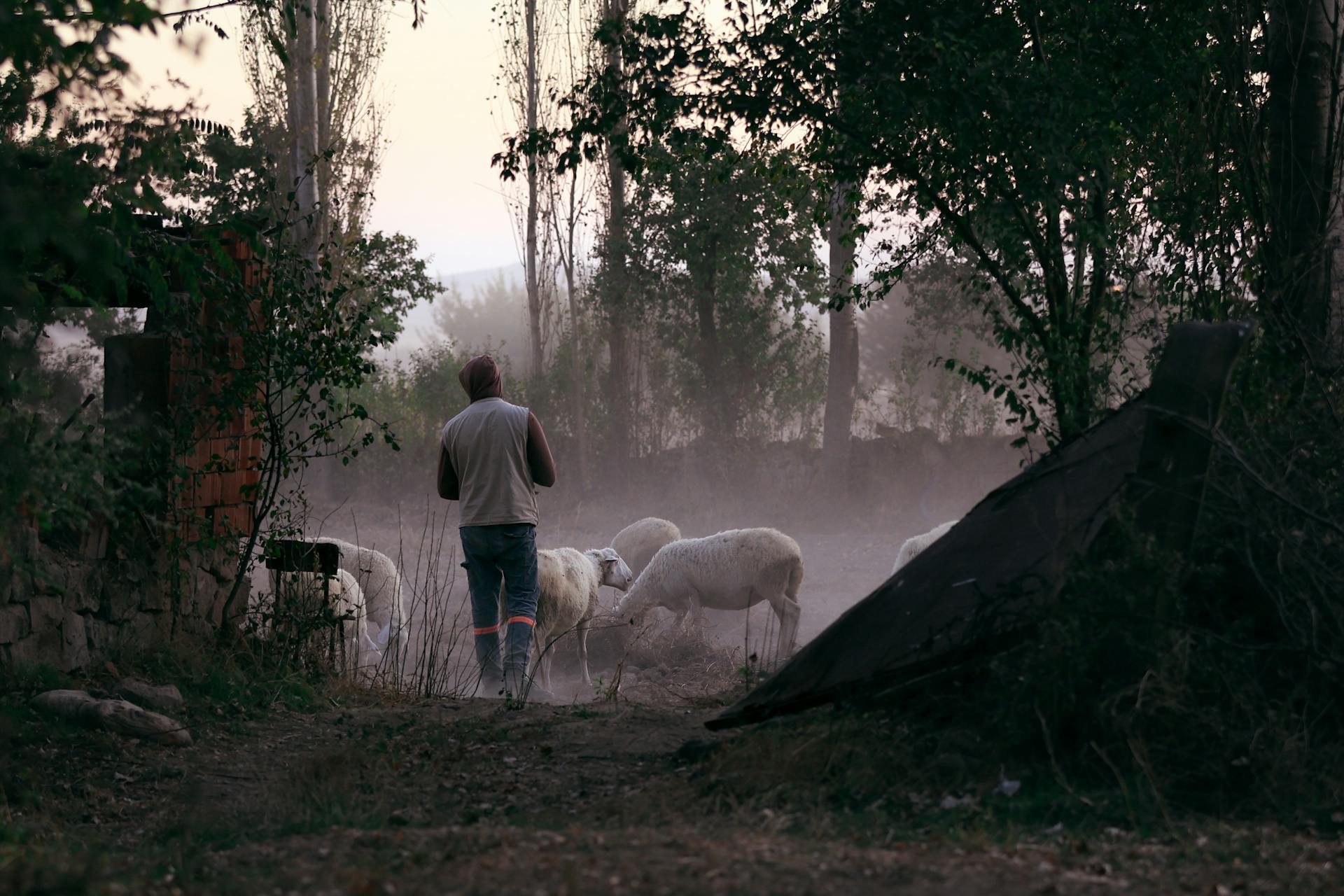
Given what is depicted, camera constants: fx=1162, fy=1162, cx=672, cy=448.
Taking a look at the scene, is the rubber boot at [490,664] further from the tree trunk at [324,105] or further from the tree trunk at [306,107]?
the tree trunk at [324,105]

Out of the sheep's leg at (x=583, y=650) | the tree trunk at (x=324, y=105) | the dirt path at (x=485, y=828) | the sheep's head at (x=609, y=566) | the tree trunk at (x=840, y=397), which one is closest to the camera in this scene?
the dirt path at (x=485, y=828)

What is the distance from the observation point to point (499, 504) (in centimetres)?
732

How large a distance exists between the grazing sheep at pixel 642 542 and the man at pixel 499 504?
26.6 ft

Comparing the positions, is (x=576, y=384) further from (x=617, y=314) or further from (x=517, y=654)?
(x=517, y=654)

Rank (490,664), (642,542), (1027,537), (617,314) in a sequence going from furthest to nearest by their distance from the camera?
(617,314) < (642,542) < (490,664) < (1027,537)

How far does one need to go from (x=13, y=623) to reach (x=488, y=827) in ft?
11.2

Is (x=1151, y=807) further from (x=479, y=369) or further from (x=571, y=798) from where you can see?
(x=479, y=369)

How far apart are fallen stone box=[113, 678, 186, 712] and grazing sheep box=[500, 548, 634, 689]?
4.03 metres

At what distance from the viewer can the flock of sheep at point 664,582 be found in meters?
10.9

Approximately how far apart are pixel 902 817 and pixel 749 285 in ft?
56.6

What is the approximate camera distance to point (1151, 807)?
13.1 feet

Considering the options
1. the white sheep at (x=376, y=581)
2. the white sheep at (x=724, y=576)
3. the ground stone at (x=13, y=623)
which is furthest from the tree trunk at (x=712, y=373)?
the ground stone at (x=13, y=623)

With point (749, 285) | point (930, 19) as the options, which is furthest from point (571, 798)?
point (749, 285)

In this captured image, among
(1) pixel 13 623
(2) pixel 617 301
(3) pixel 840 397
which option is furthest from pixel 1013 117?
(2) pixel 617 301
